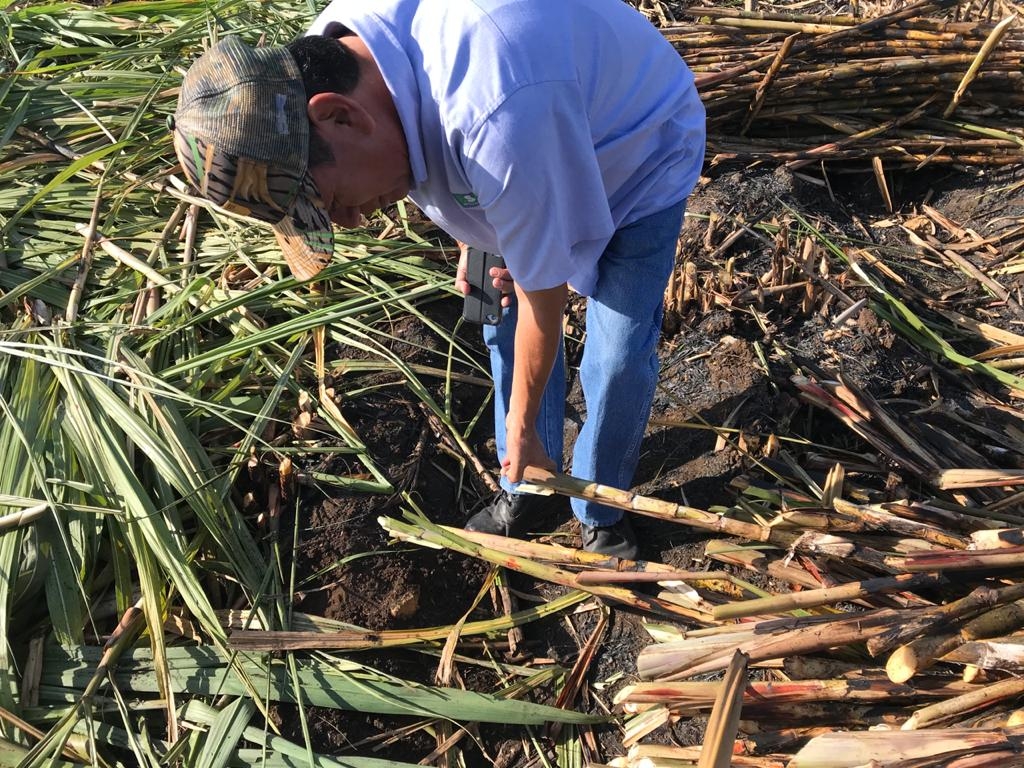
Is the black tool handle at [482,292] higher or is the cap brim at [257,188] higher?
the cap brim at [257,188]

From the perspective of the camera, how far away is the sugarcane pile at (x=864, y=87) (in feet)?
10.6

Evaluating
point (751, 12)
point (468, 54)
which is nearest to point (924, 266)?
point (751, 12)

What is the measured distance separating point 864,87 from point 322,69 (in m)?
2.72

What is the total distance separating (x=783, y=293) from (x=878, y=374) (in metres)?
0.40

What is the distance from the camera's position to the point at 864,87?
3.28m

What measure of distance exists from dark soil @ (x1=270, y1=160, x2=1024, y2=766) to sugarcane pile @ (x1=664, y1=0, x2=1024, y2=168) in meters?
0.26

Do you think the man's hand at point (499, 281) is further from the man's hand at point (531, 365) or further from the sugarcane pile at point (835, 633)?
the sugarcane pile at point (835, 633)

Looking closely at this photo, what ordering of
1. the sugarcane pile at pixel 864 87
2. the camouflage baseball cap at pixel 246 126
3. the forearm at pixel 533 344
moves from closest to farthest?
1. the camouflage baseball cap at pixel 246 126
2. the forearm at pixel 533 344
3. the sugarcane pile at pixel 864 87

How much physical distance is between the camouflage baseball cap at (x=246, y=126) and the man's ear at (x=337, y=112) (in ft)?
0.06

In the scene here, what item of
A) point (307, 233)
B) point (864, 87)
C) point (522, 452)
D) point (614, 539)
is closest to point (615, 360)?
point (522, 452)

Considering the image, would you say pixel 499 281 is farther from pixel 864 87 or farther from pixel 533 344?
pixel 864 87

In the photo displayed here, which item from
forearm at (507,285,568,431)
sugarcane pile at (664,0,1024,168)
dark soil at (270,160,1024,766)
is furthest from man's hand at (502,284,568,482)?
sugarcane pile at (664,0,1024,168)

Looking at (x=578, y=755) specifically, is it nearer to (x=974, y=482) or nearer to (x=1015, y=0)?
(x=974, y=482)

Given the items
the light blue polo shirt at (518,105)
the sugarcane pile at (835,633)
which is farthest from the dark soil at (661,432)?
the light blue polo shirt at (518,105)
